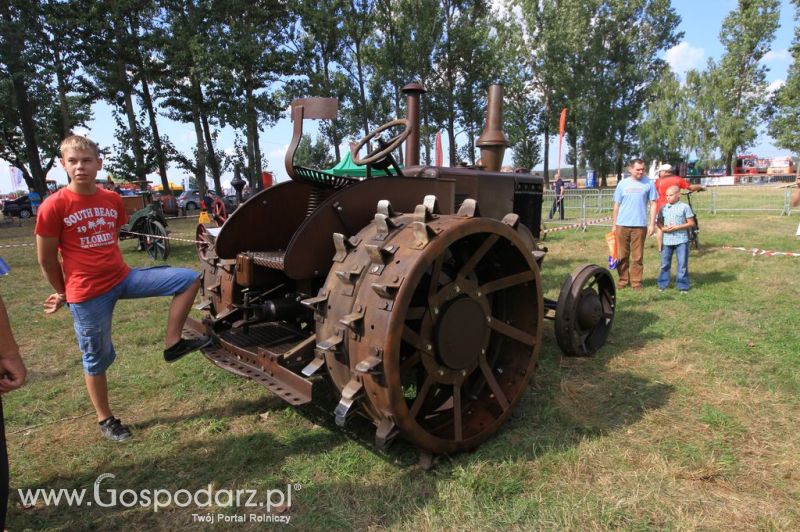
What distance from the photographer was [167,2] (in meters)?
22.0

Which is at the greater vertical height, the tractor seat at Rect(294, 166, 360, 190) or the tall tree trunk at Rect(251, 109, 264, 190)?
the tall tree trunk at Rect(251, 109, 264, 190)

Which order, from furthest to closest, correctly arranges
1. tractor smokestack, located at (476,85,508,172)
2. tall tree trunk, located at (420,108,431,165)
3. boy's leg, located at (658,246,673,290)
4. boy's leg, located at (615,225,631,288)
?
tall tree trunk, located at (420,108,431,165)
boy's leg, located at (615,225,631,288)
boy's leg, located at (658,246,673,290)
tractor smokestack, located at (476,85,508,172)

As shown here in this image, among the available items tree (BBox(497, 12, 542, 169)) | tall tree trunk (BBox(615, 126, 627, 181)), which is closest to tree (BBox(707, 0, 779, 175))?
tall tree trunk (BBox(615, 126, 627, 181))

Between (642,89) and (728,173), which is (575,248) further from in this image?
(728,173)

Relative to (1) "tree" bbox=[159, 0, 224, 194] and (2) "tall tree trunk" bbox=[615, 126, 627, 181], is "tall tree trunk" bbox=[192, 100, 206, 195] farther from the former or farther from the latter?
(2) "tall tree trunk" bbox=[615, 126, 627, 181]

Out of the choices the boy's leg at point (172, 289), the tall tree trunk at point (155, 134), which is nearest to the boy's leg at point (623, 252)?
the boy's leg at point (172, 289)

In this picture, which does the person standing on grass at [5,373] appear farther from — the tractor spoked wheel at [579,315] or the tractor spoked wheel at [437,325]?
the tractor spoked wheel at [579,315]

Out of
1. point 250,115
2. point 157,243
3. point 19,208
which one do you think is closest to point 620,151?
point 250,115

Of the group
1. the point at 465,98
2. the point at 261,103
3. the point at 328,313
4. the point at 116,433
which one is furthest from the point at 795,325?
the point at 465,98

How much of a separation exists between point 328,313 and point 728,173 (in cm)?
4741

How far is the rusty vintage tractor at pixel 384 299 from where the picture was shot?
2311 millimetres

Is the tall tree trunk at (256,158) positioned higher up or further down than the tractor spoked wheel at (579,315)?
higher up

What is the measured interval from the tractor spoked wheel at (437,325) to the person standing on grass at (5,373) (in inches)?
49.4

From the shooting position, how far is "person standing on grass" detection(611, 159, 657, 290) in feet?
21.2
